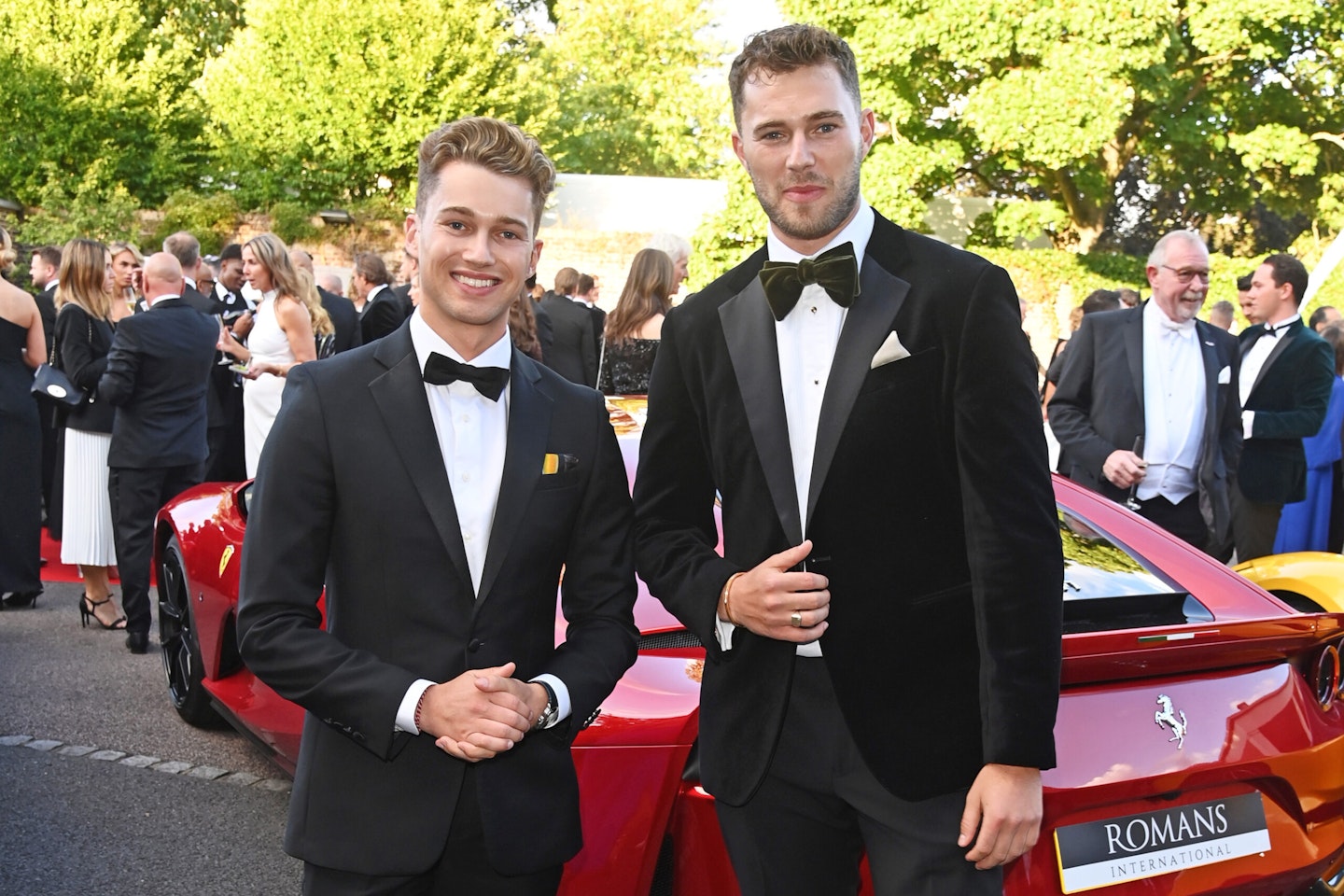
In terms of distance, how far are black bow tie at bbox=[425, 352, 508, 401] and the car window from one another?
1381 millimetres

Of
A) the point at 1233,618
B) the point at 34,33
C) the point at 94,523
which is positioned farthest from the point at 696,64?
the point at 1233,618

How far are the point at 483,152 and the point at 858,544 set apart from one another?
92cm

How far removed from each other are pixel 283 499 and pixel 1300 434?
→ 19.4 feet

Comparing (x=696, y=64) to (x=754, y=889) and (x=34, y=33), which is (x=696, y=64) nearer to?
(x=34, y=33)

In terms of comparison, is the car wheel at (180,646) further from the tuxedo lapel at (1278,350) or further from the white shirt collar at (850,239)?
the tuxedo lapel at (1278,350)

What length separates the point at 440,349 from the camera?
2113 mm

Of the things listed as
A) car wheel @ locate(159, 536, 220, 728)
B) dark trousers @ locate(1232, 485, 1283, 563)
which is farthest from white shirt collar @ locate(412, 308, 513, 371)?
dark trousers @ locate(1232, 485, 1283, 563)

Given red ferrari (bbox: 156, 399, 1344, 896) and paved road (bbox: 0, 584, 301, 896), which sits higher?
red ferrari (bbox: 156, 399, 1344, 896)

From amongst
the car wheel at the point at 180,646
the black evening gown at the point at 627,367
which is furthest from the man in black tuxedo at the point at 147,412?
the black evening gown at the point at 627,367

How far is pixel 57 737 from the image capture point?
4.97 metres

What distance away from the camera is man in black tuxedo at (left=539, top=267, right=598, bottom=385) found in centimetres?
820

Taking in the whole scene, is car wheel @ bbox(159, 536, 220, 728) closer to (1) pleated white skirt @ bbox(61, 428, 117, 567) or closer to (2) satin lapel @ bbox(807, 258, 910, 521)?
(1) pleated white skirt @ bbox(61, 428, 117, 567)

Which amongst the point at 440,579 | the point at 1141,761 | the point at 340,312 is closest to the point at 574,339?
the point at 340,312

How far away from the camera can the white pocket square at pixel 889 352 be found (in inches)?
76.3
